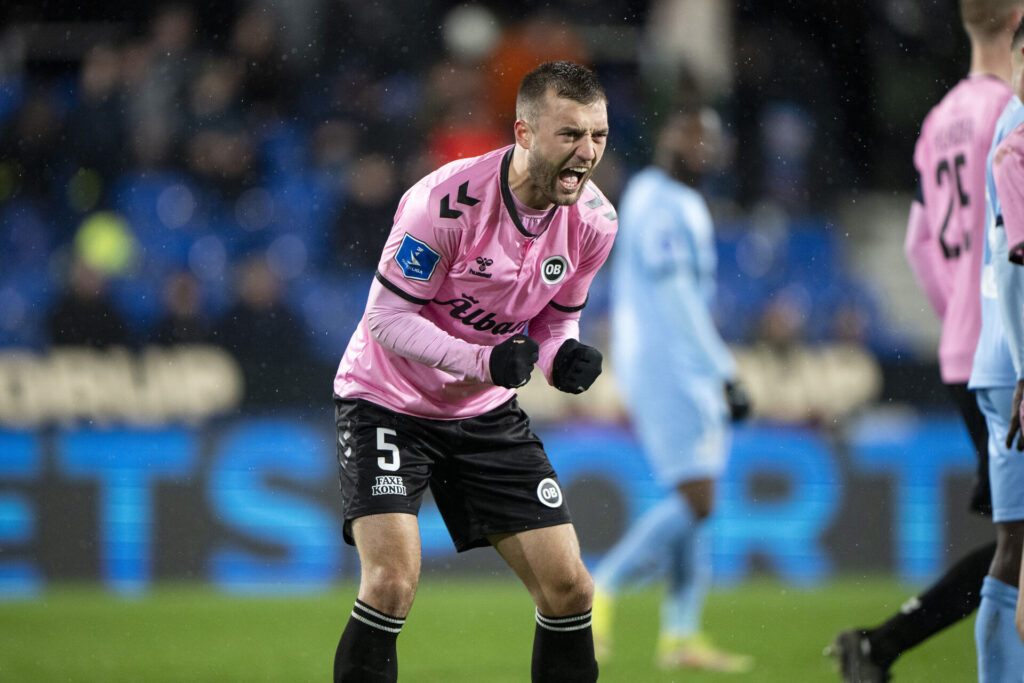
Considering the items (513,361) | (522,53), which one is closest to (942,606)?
(513,361)

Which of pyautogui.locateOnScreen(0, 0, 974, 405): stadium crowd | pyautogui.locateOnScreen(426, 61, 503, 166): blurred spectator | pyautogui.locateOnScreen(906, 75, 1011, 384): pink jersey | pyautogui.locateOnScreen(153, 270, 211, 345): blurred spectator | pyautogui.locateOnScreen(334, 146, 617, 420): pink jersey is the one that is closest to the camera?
pyautogui.locateOnScreen(334, 146, 617, 420): pink jersey

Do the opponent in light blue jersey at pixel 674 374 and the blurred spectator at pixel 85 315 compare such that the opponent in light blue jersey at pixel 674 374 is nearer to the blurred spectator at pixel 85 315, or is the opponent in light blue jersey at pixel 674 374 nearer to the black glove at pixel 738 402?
the black glove at pixel 738 402

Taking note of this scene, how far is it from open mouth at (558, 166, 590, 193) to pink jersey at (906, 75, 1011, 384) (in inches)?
56.9

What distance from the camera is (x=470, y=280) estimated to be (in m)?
3.46

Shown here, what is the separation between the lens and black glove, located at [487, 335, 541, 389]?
3.17m

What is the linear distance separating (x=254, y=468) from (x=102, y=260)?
7.78ft

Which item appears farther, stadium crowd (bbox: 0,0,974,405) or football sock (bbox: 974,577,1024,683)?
stadium crowd (bbox: 0,0,974,405)

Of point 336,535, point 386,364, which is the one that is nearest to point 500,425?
point 386,364

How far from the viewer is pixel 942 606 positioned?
4156 mm

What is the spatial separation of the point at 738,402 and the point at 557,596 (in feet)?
7.53

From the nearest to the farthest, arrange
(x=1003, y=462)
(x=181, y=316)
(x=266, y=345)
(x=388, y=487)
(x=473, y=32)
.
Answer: (x=388, y=487) < (x=1003, y=462) < (x=266, y=345) < (x=181, y=316) < (x=473, y=32)

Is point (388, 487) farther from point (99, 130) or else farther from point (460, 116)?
point (99, 130)

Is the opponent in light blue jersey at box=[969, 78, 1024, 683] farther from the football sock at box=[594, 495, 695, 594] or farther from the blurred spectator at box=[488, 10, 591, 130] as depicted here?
the blurred spectator at box=[488, 10, 591, 130]

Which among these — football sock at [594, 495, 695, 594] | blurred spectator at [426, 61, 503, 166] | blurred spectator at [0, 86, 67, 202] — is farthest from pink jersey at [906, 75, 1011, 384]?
blurred spectator at [0, 86, 67, 202]
